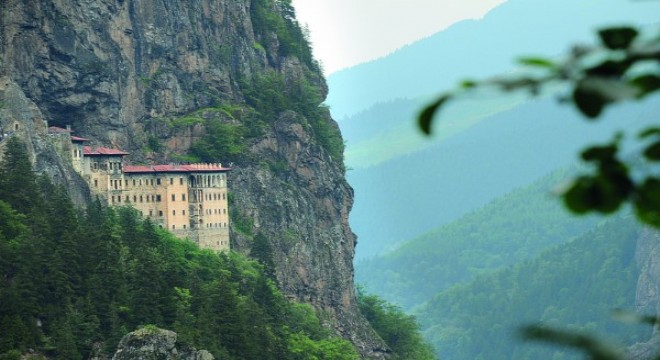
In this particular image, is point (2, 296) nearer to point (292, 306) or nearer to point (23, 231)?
point (23, 231)

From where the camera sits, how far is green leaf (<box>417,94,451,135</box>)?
507 centimetres

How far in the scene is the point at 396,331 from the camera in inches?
5837

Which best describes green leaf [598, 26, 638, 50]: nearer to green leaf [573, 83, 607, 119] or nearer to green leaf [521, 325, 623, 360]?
green leaf [573, 83, 607, 119]

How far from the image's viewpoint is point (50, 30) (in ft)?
397

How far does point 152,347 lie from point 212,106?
36537mm

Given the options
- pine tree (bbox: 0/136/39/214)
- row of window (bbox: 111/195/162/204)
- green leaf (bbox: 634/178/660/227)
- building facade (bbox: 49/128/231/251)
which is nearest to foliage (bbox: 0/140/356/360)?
pine tree (bbox: 0/136/39/214)

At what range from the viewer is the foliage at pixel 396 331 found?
146000 mm

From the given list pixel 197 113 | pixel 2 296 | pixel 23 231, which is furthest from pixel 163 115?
pixel 2 296

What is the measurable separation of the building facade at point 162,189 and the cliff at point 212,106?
5.85 ft

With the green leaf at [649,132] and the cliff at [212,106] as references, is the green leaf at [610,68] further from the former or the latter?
the cliff at [212,106]

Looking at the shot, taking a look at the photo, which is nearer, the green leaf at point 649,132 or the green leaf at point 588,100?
the green leaf at point 588,100

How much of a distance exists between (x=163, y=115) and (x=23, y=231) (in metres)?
23.0

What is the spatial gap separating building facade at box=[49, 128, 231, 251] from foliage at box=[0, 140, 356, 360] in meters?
1.43

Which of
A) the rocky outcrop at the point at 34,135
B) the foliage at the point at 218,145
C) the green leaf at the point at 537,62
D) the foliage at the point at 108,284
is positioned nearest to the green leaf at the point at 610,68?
the green leaf at the point at 537,62
